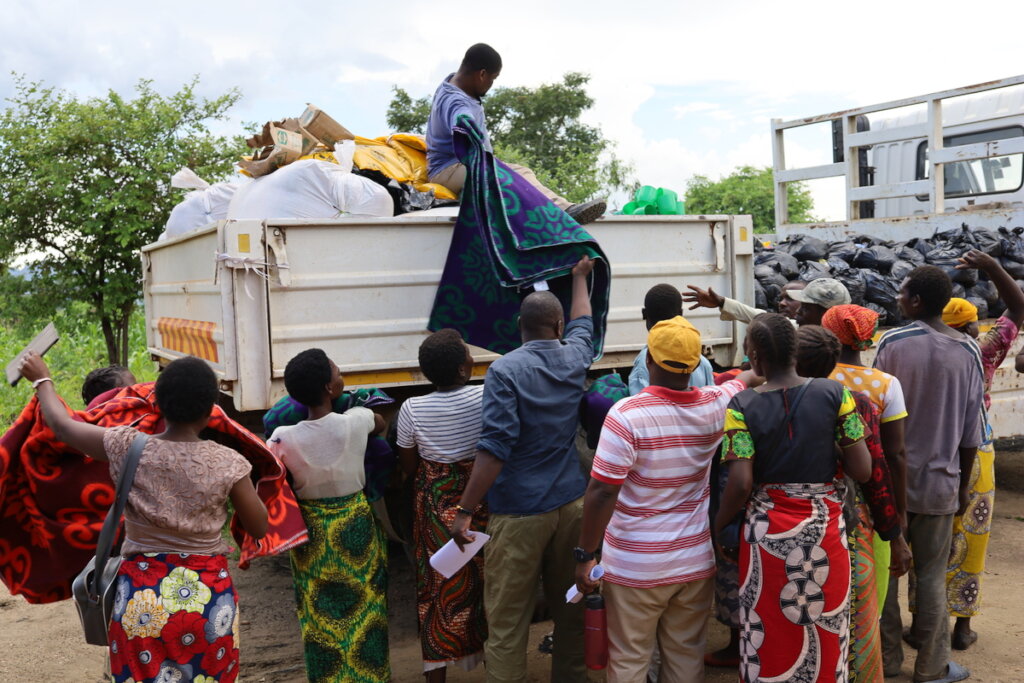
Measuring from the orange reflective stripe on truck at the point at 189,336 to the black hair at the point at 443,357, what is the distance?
3.32 ft

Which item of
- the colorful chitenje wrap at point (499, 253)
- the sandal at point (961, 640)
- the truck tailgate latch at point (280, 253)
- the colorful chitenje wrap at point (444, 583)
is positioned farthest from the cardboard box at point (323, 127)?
the sandal at point (961, 640)

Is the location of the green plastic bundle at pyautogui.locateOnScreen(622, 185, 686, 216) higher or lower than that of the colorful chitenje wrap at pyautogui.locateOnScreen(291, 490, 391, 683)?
higher

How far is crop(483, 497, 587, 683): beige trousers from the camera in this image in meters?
3.05

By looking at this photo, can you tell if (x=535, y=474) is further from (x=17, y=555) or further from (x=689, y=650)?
(x=17, y=555)

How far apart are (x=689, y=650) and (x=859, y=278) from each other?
9.74 feet

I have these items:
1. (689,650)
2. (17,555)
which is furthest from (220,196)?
(689,650)

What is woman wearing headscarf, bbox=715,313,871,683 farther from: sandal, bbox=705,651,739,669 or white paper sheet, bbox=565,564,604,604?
sandal, bbox=705,651,739,669

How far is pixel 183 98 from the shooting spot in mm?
8648

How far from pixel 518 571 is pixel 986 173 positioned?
19.6ft

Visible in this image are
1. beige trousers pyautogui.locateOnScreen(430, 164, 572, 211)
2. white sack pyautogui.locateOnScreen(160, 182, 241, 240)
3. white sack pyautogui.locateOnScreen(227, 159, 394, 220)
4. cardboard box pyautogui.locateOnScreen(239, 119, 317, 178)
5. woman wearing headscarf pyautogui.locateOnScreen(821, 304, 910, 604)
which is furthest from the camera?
white sack pyautogui.locateOnScreen(160, 182, 241, 240)

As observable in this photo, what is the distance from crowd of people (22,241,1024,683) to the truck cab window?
4050 mm

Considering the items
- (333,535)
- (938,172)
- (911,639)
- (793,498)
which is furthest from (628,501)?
(938,172)

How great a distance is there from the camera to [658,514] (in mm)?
2801

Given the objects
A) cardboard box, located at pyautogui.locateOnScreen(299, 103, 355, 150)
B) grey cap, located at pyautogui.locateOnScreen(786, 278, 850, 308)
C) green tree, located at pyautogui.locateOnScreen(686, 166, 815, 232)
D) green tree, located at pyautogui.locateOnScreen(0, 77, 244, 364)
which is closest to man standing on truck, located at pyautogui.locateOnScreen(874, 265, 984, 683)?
grey cap, located at pyautogui.locateOnScreen(786, 278, 850, 308)
